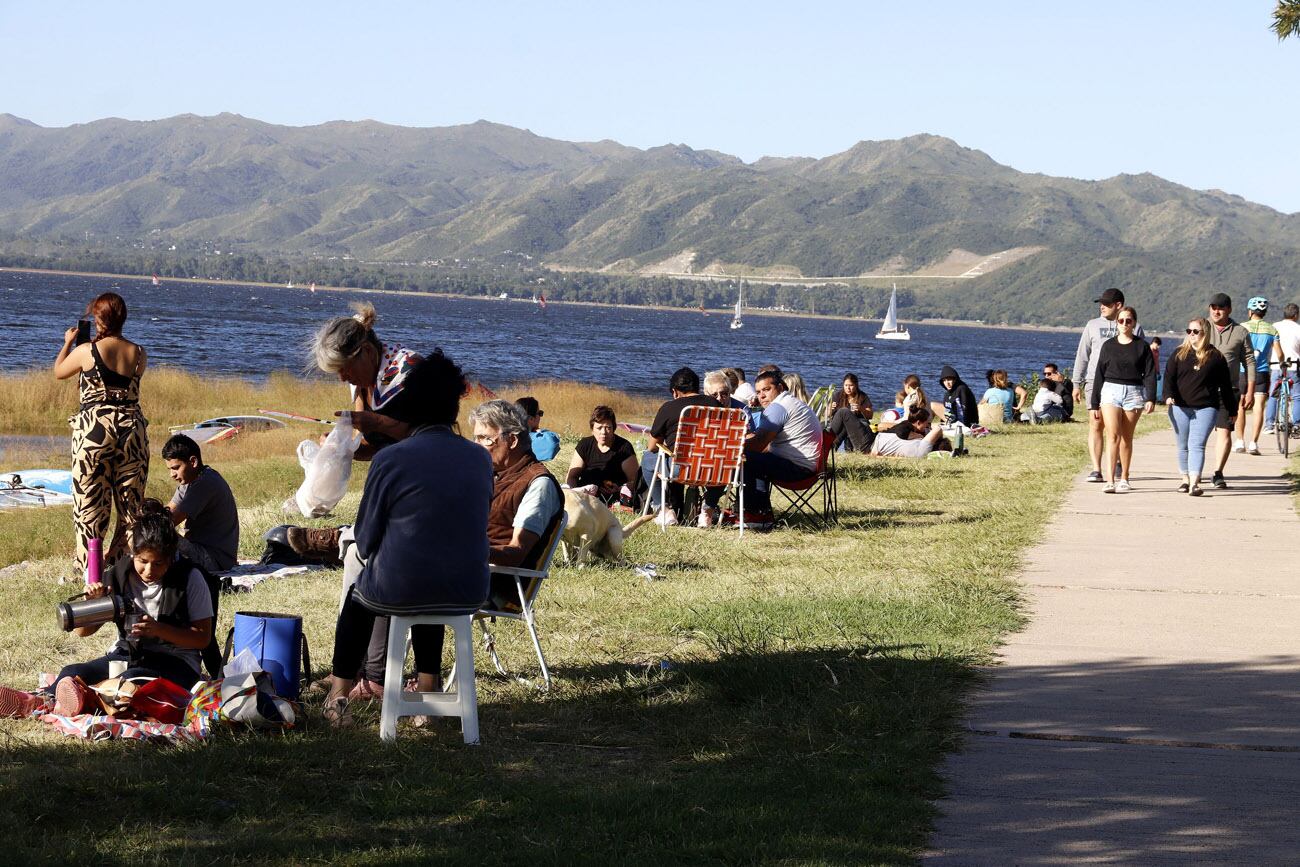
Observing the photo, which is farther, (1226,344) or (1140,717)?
(1226,344)

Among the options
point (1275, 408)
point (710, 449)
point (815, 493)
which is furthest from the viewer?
point (1275, 408)

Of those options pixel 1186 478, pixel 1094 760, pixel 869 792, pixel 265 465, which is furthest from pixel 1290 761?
pixel 265 465

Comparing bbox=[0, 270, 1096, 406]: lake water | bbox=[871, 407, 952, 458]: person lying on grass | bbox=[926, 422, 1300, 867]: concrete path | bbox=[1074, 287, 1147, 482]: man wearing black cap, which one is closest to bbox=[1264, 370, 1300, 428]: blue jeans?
bbox=[871, 407, 952, 458]: person lying on grass

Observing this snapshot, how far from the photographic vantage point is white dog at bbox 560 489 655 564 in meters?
8.86

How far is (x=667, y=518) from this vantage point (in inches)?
431

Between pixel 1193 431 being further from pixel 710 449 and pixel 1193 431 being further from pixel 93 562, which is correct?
pixel 93 562

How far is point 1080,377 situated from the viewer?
538 inches

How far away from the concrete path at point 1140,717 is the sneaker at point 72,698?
2.92m

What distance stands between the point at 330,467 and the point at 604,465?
584 cm

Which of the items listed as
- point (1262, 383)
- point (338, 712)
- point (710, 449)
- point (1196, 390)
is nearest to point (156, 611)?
point (338, 712)

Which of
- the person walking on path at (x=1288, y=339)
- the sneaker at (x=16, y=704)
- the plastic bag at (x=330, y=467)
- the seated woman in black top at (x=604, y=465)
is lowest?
the sneaker at (x=16, y=704)

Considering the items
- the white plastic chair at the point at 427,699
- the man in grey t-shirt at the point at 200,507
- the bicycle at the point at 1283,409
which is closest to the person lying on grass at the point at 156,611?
the white plastic chair at the point at 427,699

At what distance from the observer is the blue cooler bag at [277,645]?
561 cm

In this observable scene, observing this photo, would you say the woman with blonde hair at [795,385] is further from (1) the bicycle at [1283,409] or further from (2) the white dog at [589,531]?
(1) the bicycle at [1283,409]
